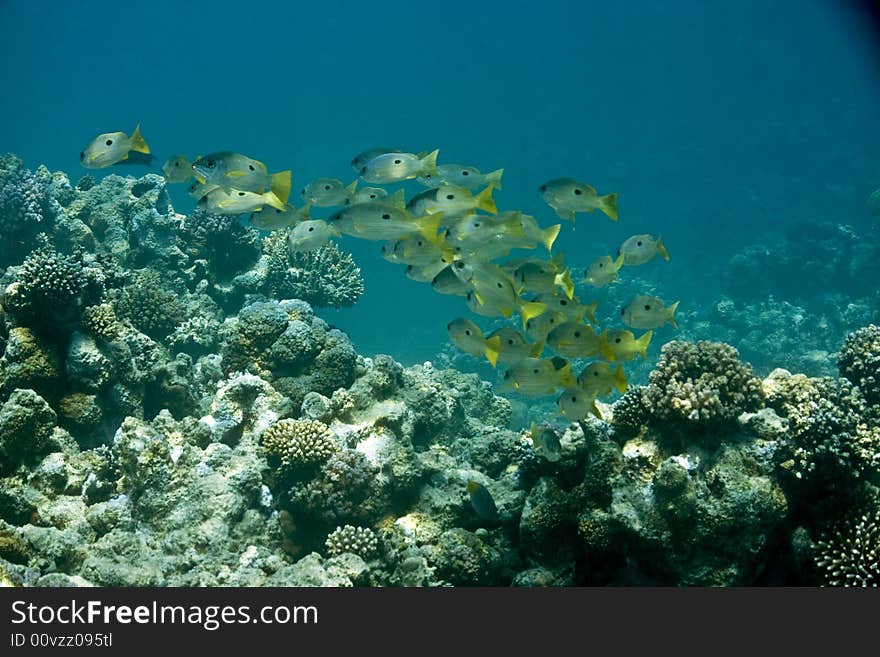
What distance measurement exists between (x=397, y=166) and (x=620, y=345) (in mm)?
2994

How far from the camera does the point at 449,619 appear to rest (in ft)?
13.3

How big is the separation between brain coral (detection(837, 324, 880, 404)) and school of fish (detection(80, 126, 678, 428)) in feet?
9.12

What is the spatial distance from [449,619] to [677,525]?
2.46 meters

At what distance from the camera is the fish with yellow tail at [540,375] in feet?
16.6

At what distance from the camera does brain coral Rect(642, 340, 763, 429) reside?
5.72m

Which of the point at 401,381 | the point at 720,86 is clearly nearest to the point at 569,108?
the point at 720,86

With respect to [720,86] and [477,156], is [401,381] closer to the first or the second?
[477,156]

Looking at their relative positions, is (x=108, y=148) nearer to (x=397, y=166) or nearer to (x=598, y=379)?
(x=397, y=166)

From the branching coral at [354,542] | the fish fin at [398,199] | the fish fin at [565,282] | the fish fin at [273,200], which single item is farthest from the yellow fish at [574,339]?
the fish fin at [273,200]

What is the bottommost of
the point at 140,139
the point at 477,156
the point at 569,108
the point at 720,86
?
the point at 140,139

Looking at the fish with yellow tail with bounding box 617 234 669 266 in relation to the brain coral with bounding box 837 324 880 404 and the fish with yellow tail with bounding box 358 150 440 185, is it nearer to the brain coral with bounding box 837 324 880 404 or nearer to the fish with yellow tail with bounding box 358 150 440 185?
the fish with yellow tail with bounding box 358 150 440 185

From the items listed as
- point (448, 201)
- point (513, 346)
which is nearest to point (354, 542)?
point (513, 346)

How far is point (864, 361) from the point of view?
678cm

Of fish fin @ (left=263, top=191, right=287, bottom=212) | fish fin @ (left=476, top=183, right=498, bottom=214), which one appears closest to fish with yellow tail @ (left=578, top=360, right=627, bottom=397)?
fish fin @ (left=476, top=183, right=498, bottom=214)
